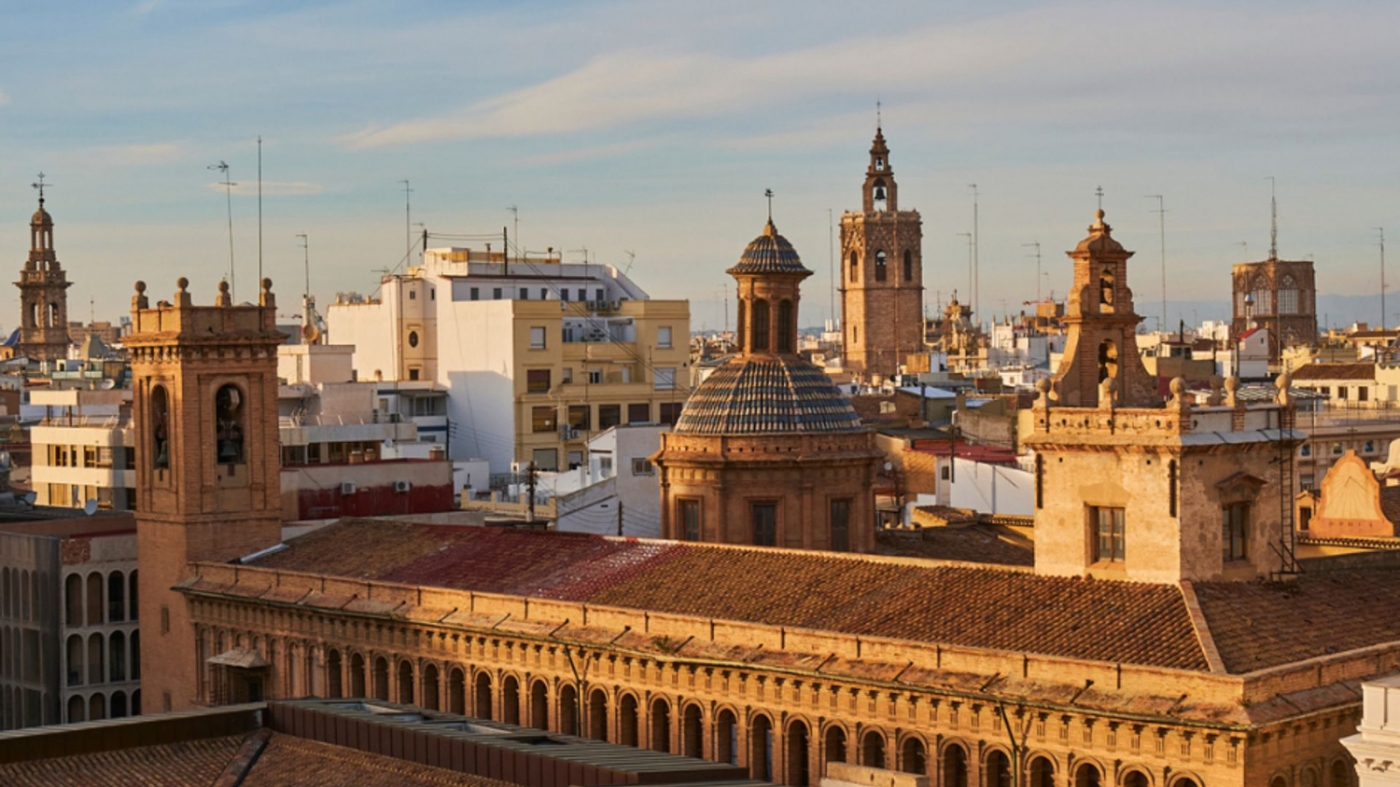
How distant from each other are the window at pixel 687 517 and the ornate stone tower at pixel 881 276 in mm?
104505

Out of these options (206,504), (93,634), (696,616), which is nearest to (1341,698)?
(696,616)

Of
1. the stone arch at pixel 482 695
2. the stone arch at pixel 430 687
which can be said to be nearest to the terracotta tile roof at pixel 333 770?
the stone arch at pixel 482 695

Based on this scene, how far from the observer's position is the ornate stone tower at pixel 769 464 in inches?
2534

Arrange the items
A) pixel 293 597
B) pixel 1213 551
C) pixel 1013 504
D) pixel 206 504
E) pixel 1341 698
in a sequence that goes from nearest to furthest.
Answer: pixel 1341 698
pixel 1213 551
pixel 293 597
pixel 206 504
pixel 1013 504

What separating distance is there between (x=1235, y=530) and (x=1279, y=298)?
456 feet

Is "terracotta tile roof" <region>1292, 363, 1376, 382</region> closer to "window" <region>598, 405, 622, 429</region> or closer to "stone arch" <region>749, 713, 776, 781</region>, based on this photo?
"window" <region>598, 405, 622, 429</region>

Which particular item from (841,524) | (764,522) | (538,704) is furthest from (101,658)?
(841,524)

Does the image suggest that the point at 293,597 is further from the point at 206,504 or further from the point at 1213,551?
the point at 1213,551

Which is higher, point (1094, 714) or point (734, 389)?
point (734, 389)

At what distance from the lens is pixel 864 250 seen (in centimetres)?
17112

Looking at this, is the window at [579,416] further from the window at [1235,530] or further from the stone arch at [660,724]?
the window at [1235,530]

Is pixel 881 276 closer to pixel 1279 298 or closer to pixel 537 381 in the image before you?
pixel 1279 298

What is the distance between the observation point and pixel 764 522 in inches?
2547

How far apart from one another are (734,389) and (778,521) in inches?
143
